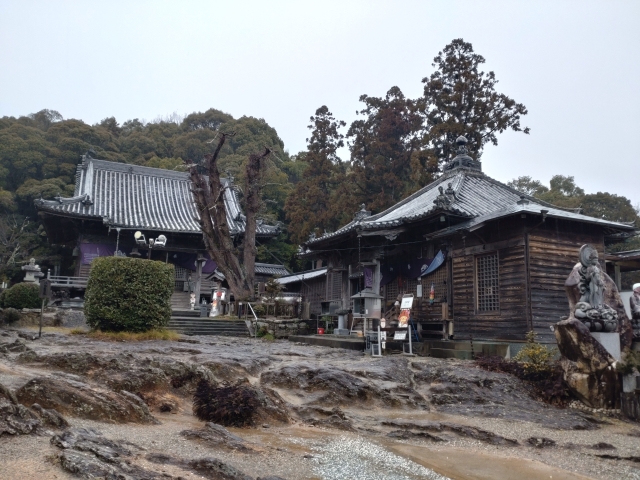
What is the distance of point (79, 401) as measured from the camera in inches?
243

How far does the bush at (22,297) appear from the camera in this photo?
19.5 meters

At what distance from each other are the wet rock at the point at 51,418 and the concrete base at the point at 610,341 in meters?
9.14

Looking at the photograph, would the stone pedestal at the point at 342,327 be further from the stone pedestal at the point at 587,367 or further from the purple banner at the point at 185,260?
the purple banner at the point at 185,260

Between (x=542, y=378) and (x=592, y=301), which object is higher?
(x=592, y=301)

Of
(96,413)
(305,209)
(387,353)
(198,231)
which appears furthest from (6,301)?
(305,209)

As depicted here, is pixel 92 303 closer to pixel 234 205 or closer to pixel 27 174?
pixel 234 205

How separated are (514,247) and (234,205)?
25.1m

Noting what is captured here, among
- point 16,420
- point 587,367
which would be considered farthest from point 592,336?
point 16,420

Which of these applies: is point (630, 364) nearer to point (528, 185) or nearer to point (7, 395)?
point (7, 395)

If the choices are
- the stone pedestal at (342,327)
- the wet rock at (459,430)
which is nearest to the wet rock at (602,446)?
the wet rock at (459,430)

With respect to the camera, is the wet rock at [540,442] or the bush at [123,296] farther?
the bush at [123,296]

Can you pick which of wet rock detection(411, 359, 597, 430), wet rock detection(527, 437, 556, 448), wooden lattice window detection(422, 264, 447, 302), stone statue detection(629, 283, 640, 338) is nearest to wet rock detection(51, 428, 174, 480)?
wet rock detection(527, 437, 556, 448)

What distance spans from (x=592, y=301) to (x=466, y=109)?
2099cm

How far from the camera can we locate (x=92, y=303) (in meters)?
13.8
